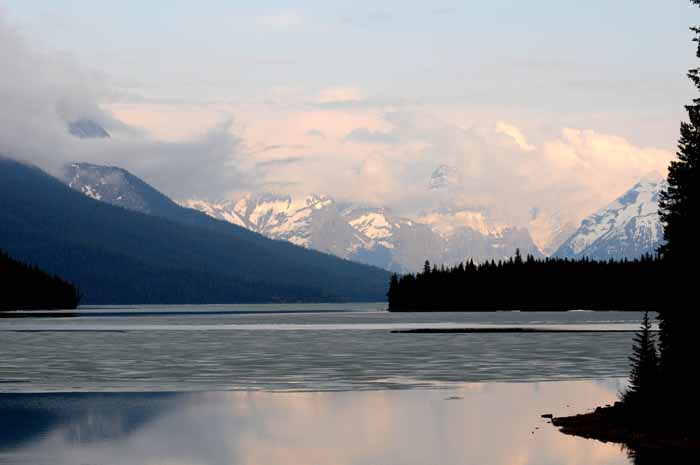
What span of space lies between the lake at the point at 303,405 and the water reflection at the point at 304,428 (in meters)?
0.06

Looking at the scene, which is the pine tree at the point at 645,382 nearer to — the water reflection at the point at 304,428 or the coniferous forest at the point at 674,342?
the coniferous forest at the point at 674,342

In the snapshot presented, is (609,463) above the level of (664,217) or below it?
below

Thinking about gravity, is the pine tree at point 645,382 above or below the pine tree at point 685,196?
below

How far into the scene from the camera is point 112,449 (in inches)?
1567

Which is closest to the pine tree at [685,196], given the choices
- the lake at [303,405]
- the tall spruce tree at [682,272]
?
the tall spruce tree at [682,272]

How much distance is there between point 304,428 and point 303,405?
8.10 metres

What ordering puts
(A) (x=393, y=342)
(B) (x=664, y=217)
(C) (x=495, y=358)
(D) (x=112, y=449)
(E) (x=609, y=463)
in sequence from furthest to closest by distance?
(A) (x=393, y=342) → (C) (x=495, y=358) → (B) (x=664, y=217) → (D) (x=112, y=449) → (E) (x=609, y=463)

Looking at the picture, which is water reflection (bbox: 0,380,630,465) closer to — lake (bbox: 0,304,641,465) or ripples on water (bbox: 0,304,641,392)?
lake (bbox: 0,304,641,465)

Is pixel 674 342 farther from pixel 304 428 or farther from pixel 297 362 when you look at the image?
pixel 297 362

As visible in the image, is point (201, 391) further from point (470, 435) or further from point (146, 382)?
point (470, 435)

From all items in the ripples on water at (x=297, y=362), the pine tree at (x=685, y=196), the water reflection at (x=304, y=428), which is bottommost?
the water reflection at (x=304, y=428)

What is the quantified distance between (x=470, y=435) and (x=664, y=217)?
12585 millimetres

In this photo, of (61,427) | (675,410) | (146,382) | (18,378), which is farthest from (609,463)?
(18,378)

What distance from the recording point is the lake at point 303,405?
39406 mm
